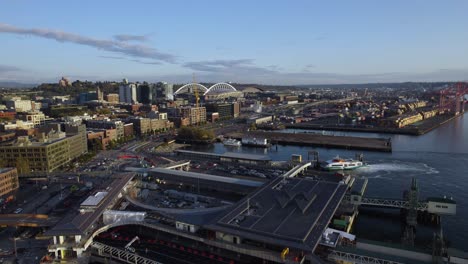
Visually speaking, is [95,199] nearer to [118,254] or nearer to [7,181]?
[118,254]

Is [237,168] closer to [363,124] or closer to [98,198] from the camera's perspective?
[98,198]

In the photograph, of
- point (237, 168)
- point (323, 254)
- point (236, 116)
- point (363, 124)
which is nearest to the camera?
point (323, 254)

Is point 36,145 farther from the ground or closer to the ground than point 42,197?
farther from the ground

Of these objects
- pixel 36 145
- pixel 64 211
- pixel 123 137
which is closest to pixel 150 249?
pixel 64 211

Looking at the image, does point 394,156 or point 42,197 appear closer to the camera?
point 42,197

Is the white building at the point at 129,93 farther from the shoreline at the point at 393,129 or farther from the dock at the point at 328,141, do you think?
the dock at the point at 328,141

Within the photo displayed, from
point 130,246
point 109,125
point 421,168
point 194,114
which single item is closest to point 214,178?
point 130,246
